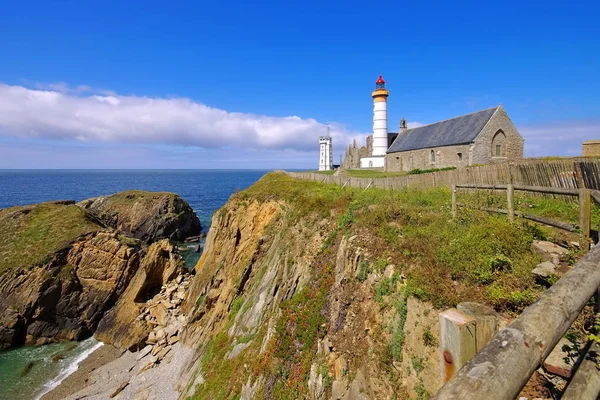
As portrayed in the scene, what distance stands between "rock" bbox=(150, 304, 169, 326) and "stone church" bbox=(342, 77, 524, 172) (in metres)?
35.1

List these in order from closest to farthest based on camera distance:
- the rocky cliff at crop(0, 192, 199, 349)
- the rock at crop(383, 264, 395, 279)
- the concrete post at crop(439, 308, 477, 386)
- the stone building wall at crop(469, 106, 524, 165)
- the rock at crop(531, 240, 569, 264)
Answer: the concrete post at crop(439, 308, 477, 386) < the rock at crop(531, 240, 569, 264) < the rock at crop(383, 264, 395, 279) < the rocky cliff at crop(0, 192, 199, 349) < the stone building wall at crop(469, 106, 524, 165)

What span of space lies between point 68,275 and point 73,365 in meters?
9.86

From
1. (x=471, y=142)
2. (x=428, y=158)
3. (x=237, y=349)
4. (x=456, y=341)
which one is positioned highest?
(x=471, y=142)

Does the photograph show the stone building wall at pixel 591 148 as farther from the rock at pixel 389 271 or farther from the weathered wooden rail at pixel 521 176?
the rock at pixel 389 271

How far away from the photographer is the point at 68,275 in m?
30.6

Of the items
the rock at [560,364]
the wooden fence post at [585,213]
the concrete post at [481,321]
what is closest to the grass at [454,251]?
the wooden fence post at [585,213]

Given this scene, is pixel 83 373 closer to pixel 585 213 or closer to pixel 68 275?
pixel 68 275

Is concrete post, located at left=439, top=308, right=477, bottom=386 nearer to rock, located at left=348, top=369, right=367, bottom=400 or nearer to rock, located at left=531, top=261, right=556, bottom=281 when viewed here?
rock, located at left=531, top=261, right=556, bottom=281

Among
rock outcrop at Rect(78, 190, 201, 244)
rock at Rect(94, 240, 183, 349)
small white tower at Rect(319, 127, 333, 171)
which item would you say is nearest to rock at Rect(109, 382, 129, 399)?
rock at Rect(94, 240, 183, 349)

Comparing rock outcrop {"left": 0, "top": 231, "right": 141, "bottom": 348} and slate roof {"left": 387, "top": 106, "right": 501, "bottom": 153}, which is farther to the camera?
slate roof {"left": 387, "top": 106, "right": 501, "bottom": 153}

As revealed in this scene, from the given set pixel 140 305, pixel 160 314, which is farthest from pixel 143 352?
pixel 140 305

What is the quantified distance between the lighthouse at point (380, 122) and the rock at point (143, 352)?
45963 mm

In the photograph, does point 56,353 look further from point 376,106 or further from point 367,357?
point 376,106

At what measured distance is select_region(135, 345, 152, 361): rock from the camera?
23.9m
